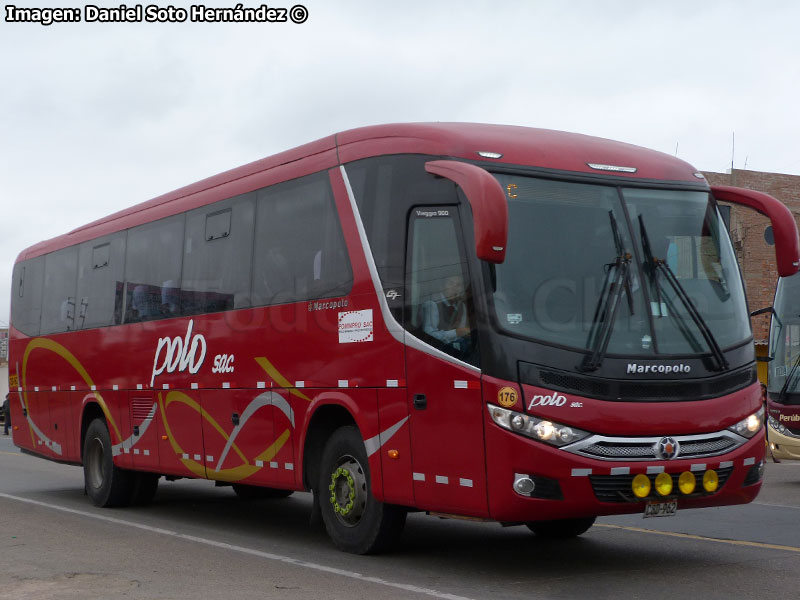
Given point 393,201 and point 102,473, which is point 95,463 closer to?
point 102,473

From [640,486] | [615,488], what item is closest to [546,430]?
[615,488]

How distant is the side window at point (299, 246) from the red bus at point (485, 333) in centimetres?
2

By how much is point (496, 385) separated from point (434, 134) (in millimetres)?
2161

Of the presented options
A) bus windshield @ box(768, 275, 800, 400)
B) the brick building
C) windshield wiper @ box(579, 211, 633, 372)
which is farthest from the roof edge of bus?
the brick building

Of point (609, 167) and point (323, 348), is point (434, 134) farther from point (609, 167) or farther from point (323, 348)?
point (323, 348)

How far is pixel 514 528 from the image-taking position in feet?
38.5

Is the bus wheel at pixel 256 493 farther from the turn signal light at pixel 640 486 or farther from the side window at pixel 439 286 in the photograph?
the turn signal light at pixel 640 486

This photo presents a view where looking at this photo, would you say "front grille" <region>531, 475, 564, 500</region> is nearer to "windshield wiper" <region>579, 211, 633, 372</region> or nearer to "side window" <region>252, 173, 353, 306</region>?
"windshield wiper" <region>579, 211, 633, 372</region>

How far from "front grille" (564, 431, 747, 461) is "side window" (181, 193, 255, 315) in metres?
4.56

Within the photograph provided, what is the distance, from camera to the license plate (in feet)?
26.3

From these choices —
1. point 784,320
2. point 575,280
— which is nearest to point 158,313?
point 575,280

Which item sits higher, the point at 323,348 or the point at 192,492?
the point at 323,348

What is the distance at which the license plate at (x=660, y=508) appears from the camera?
8.02 metres

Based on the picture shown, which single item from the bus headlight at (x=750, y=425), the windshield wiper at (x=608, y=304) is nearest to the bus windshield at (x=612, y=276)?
the windshield wiper at (x=608, y=304)
